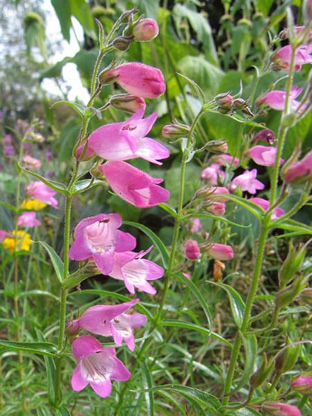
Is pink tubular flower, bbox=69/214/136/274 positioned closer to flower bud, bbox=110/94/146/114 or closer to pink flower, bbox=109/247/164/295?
pink flower, bbox=109/247/164/295

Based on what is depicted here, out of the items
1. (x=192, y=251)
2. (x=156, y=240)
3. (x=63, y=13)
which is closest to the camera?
(x=156, y=240)

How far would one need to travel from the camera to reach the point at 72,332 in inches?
32.7

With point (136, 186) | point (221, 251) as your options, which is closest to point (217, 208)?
point (221, 251)

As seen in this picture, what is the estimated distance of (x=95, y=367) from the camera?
830mm

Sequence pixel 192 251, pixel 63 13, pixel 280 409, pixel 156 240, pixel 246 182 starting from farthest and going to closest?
pixel 63 13
pixel 246 182
pixel 192 251
pixel 156 240
pixel 280 409

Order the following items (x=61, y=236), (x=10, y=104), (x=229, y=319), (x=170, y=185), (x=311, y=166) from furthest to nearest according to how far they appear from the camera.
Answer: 1. (x=10, y=104)
2. (x=61, y=236)
3. (x=170, y=185)
4. (x=229, y=319)
5. (x=311, y=166)

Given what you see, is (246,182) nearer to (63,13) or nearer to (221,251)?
(221,251)

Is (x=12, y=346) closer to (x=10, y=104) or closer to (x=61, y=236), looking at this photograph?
(x=61, y=236)

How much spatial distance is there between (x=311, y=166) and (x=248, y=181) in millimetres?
721

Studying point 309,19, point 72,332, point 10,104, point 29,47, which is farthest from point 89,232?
point 10,104

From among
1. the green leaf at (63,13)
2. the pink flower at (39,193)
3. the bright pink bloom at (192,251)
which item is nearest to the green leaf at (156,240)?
the bright pink bloom at (192,251)

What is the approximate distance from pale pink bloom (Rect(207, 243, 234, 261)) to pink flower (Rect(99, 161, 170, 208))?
50cm

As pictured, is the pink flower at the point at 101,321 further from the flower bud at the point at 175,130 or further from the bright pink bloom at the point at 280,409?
the flower bud at the point at 175,130

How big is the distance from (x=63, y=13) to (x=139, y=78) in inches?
69.4
